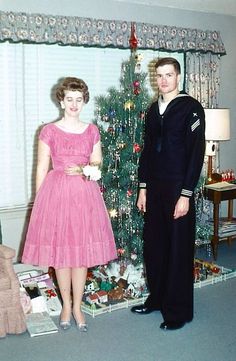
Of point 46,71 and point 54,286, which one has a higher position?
point 46,71

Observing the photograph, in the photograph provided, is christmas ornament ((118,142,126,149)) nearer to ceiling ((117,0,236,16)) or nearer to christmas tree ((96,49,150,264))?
christmas tree ((96,49,150,264))

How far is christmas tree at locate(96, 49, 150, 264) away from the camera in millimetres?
3475

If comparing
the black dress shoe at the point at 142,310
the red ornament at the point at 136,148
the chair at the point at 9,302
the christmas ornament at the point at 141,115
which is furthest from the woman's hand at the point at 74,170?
the black dress shoe at the point at 142,310

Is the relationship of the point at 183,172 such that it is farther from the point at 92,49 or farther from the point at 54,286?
the point at 92,49

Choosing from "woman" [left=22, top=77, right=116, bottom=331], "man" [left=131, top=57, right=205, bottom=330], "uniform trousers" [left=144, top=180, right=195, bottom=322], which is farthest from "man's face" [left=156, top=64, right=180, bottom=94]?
"uniform trousers" [left=144, top=180, right=195, bottom=322]

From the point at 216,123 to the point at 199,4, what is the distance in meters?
1.12

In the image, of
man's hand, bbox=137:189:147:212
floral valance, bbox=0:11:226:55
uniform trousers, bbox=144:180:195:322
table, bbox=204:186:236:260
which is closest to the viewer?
uniform trousers, bbox=144:180:195:322

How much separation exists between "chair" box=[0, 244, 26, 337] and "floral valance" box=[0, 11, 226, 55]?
68.5 inches

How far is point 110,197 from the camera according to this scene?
355 centimetres

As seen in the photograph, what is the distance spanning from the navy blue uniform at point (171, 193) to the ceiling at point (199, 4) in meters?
1.79

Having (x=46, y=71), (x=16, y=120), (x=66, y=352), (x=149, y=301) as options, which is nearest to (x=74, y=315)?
(x=66, y=352)

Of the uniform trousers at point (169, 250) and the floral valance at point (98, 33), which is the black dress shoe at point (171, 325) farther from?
the floral valance at point (98, 33)

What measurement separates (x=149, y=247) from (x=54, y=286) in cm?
94

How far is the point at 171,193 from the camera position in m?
2.88
